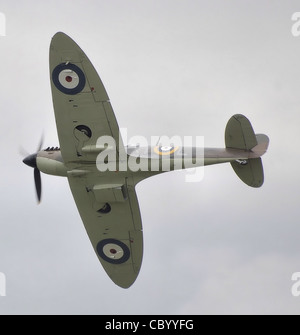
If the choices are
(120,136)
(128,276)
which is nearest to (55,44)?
(120,136)

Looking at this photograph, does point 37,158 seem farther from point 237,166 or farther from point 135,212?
point 237,166

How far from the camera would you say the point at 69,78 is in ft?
85.3

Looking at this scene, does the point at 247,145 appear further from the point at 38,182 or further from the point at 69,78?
the point at 38,182

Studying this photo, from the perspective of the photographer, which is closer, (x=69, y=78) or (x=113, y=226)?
(x=69, y=78)

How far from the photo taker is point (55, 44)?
25750 millimetres

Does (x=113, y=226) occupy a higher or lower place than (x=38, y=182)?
lower

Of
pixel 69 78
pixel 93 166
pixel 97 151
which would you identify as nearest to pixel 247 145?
pixel 97 151

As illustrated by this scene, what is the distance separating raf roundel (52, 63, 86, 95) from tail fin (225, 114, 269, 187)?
430 cm

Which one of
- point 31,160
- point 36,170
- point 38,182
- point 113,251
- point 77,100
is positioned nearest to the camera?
point 77,100

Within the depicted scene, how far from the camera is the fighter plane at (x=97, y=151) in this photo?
26.0 meters

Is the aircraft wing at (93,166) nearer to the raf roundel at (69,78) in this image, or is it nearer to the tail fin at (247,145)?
the raf roundel at (69,78)

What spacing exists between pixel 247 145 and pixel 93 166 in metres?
4.49

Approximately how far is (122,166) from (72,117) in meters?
2.04

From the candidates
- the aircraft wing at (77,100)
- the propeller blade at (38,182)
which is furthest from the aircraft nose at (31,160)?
the aircraft wing at (77,100)
